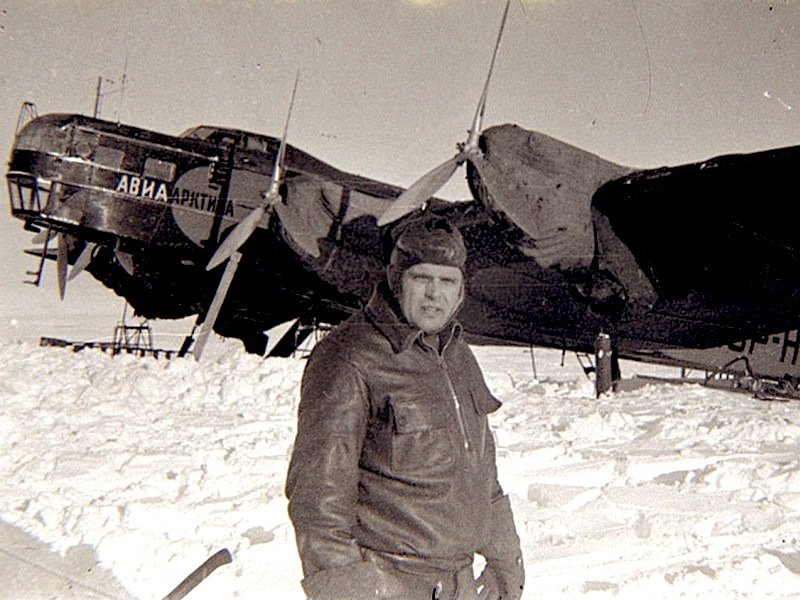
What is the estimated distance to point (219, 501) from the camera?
4770mm

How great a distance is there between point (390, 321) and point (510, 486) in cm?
372

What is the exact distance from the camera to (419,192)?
9594 millimetres

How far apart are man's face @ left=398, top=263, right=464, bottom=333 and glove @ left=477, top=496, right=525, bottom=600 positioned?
0.68m

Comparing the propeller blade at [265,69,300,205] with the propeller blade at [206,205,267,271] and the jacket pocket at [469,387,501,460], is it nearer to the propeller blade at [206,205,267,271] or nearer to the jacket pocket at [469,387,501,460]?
the propeller blade at [206,205,267,271]

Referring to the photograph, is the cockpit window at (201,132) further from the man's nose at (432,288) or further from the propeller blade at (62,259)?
the man's nose at (432,288)

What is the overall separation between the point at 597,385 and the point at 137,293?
10044 millimetres

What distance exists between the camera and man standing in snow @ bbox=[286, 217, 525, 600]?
1722 mm

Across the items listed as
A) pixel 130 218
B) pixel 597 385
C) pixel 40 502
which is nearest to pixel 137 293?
pixel 130 218

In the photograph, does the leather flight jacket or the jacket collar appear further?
the jacket collar

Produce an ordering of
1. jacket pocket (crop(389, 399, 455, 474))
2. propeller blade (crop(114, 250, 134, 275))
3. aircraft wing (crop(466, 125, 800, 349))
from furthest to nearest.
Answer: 1. propeller blade (crop(114, 250, 134, 275))
2. aircraft wing (crop(466, 125, 800, 349))
3. jacket pocket (crop(389, 399, 455, 474))

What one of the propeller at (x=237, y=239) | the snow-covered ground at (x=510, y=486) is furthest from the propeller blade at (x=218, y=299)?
the snow-covered ground at (x=510, y=486)

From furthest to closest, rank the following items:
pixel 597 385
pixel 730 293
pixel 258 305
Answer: pixel 258 305 < pixel 597 385 < pixel 730 293

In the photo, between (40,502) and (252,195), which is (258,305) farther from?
(40,502)

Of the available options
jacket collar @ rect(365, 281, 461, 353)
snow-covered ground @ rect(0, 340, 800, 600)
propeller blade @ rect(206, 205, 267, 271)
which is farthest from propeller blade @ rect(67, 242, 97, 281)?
jacket collar @ rect(365, 281, 461, 353)
